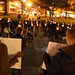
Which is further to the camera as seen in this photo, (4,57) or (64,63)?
(4,57)

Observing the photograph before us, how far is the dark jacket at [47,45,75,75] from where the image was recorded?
1.97 metres

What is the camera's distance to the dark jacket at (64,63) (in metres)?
1.97

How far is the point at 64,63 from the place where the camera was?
1985mm

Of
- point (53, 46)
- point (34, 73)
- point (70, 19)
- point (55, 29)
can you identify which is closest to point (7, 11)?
point (70, 19)

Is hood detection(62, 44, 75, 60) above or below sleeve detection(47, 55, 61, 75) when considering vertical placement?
above

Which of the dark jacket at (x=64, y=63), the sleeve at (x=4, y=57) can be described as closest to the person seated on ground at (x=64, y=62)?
the dark jacket at (x=64, y=63)

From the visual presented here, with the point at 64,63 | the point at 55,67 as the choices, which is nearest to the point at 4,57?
the point at 55,67

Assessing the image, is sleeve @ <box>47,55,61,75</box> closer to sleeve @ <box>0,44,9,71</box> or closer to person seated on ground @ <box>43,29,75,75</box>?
person seated on ground @ <box>43,29,75,75</box>

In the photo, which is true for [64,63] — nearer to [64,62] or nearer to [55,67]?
[64,62]

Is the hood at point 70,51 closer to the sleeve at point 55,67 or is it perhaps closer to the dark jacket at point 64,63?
the dark jacket at point 64,63

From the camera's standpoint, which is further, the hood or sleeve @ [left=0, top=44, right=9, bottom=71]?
sleeve @ [left=0, top=44, right=9, bottom=71]

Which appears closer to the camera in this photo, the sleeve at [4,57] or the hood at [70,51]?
the hood at [70,51]

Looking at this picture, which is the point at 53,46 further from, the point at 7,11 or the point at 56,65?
the point at 7,11

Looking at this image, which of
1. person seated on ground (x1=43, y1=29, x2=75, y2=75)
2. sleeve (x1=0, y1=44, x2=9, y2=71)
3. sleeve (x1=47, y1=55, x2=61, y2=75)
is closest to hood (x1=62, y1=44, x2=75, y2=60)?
person seated on ground (x1=43, y1=29, x2=75, y2=75)
